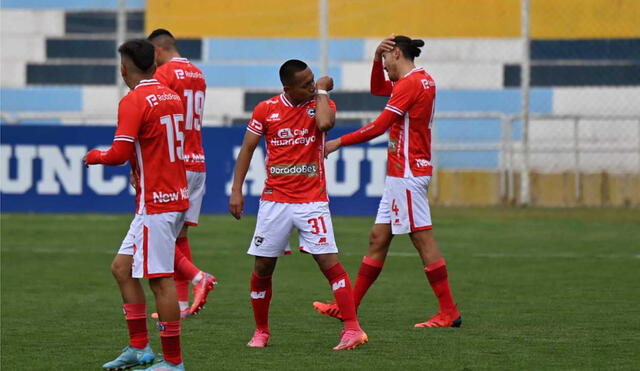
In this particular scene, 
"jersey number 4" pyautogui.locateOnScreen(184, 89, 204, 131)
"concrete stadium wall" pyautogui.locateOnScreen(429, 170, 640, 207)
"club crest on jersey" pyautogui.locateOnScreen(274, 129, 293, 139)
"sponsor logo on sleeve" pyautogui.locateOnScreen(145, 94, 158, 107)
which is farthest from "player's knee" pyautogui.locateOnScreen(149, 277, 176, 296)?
"concrete stadium wall" pyautogui.locateOnScreen(429, 170, 640, 207)

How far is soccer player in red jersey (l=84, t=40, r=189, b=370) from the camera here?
659 centimetres

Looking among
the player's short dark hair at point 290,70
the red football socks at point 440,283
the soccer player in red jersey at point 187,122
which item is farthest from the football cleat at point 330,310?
the player's short dark hair at point 290,70

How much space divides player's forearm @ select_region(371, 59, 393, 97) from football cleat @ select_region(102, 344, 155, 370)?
9.91 feet

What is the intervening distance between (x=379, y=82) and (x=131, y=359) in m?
3.22

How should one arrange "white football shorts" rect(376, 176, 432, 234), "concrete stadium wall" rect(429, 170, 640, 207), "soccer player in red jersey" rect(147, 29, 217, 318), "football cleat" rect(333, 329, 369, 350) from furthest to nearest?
"concrete stadium wall" rect(429, 170, 640, 207), "soccer player in red jersey" rect(147, 29, 217, 318), "white football shorts" rect(376, 176, 432, 234), "football cleat" rect(333, 329, 369, 350)

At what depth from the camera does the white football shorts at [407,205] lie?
8.68m

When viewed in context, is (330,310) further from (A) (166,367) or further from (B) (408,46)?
(A) (166,367)

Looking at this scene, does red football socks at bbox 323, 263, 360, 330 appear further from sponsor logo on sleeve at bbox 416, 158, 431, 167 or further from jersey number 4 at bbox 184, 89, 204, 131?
jersey number 4 at bbox 184, 89, 204, 131

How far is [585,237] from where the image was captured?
49.2ft

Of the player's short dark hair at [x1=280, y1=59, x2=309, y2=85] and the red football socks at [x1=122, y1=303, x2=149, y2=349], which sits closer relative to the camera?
the red football socks at [x1=122, y1=303, x2=149, y2=349]

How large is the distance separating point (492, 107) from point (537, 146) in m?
2.98

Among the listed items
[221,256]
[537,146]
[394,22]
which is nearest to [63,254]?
[221,256]

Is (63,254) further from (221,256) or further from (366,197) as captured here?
(366,197)

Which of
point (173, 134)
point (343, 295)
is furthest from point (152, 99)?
point (343, 295)
